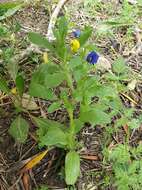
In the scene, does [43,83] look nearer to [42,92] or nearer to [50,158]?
[42,92]

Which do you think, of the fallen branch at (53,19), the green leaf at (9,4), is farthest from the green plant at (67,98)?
the fallen branch at (53,19)

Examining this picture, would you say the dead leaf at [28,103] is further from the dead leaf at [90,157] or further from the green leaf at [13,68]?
the dead leaf at [90,157]

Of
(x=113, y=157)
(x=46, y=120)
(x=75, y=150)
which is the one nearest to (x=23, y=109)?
(x=46, y=120)

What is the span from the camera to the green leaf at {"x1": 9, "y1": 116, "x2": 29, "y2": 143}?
1.65 meters

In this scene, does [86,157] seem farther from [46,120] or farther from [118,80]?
[118,80]

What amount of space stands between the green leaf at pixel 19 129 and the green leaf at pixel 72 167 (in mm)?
177

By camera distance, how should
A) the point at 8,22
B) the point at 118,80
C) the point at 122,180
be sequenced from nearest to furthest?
the point at 122,180, the point at 118,80, the point at 8,22

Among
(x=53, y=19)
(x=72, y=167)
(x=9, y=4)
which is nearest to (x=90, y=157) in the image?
(x=72, y=167)

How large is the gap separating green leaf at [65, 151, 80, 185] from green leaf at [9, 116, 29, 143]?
0.18m

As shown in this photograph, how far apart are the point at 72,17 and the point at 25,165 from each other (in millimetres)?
891

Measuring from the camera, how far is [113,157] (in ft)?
5.45

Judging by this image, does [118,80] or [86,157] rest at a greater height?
[118,80]

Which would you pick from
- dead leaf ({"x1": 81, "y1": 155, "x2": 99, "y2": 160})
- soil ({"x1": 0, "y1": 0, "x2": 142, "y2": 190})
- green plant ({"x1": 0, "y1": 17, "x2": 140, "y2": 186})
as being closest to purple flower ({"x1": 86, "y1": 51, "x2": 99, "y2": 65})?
green plant ({"x1": 0, "y1": 17, "x2": 140, "y2": 186})

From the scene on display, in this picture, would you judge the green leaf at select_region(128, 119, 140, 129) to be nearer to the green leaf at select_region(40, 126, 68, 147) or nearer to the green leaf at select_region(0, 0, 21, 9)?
the green leaf at select_region(40, 126, 68, 147)
